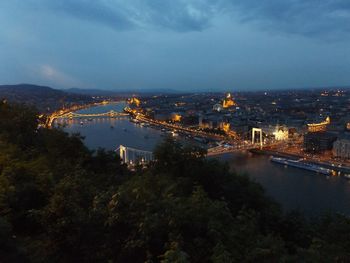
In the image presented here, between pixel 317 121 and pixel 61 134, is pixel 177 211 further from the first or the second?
pixel 317 121

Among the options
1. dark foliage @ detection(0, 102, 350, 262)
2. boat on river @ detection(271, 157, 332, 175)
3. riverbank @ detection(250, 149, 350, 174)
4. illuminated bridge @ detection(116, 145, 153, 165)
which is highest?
dark foliage @ detection(0, 102, 350, 262)

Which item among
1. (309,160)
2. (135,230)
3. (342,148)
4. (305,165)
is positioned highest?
(135,230)

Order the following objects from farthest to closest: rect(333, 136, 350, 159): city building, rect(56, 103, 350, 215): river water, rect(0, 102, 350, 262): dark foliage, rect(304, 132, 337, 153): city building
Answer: rect(304, 132, 337, 153): city building < rect(333, 136, 350, 159): city building < rect(56, 103, 350, 215): river water < rect(0, 102, 350, 262): dark foliage

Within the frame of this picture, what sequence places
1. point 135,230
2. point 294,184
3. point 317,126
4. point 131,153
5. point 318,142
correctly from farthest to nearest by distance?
1. point 317,126
2. point 318,142
3. point 131,153
4. point 294,184
5. point 135,230

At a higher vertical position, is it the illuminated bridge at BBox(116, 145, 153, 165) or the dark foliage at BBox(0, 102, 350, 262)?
the dark foliage at BBox(0, 102, 350, 262)

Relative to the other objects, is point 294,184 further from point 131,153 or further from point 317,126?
point 317,126

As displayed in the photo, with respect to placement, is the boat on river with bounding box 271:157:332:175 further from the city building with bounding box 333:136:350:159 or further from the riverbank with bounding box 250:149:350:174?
the city building with bounding box 333:136:350:159

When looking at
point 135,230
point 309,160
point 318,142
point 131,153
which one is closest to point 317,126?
point 318,142

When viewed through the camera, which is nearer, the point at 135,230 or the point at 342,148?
the point at 135,230

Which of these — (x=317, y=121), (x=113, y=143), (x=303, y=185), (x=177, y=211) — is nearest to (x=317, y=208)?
(x=303, y=185)

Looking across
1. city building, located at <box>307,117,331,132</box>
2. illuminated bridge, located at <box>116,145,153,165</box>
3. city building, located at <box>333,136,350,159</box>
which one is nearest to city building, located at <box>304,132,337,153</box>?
city building, located at <box>333,136,350,159</box>

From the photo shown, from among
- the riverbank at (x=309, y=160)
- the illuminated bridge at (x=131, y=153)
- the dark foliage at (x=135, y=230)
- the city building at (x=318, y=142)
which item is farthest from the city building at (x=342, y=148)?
the dark foliage at (x=135, y=230)
